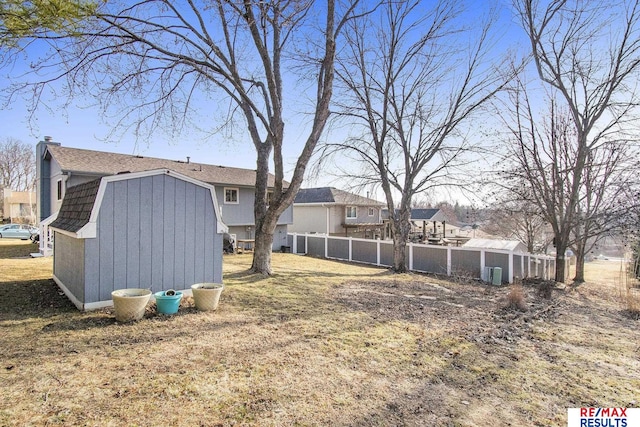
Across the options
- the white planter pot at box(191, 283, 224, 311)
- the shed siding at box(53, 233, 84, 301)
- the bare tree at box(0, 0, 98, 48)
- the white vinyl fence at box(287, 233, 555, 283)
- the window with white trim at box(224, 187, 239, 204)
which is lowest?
the white vinyl fence at box(287, 233, 555, 283)

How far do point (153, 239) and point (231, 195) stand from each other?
13.1 meters

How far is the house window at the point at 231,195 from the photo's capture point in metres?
18.8

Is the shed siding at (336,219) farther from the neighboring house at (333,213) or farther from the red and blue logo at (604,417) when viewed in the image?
the red and blue logo at (604,417)

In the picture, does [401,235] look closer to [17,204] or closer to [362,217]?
[362,217]

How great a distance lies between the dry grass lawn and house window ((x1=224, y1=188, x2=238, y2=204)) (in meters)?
12.1

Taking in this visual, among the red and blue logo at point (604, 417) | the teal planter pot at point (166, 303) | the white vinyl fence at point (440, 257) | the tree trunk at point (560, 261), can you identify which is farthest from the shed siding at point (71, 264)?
the tree trunk at point (560, 261)

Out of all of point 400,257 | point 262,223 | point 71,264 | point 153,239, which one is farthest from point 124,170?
point 400,257

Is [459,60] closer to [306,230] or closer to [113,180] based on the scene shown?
[113,180]

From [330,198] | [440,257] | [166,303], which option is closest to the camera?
[166,303]

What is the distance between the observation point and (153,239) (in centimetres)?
626

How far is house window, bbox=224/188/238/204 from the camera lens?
18.8 meters

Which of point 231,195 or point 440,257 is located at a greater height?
point 231,195

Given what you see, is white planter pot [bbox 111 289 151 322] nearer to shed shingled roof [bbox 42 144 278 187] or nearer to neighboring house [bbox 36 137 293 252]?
shed shingled roof [bbox 42 144 278 187]

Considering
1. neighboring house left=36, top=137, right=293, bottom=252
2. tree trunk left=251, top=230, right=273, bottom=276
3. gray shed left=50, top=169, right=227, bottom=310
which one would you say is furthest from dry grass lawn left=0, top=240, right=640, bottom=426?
neighboring house left=36, top=137, right=293, bottom=252
